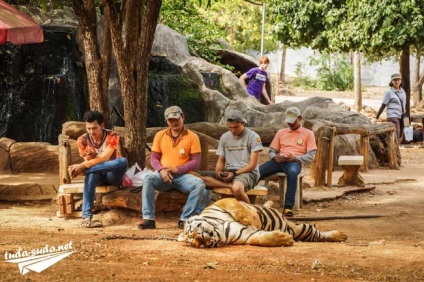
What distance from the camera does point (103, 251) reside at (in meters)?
7.97

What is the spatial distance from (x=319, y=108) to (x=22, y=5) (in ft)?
21.0

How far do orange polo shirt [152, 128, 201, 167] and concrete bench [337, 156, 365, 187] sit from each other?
13.7 feet

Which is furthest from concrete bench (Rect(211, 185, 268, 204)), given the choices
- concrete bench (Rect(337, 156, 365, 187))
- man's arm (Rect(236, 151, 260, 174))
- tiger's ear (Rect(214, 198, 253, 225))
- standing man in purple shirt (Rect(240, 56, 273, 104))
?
standing man in purple shirt (Rect(240, 56, 273, 104))

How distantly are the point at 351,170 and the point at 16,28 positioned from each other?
5310 millimetres

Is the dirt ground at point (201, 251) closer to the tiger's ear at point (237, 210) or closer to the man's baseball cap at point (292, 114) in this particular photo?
the tiger's ear at point (237, 210)

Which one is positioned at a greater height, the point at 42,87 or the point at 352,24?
the point at 352,24

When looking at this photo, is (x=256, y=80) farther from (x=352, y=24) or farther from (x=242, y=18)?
(x=242, y=18)

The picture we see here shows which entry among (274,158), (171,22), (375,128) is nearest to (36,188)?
(274,158)

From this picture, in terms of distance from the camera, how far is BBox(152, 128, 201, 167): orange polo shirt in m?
10.1

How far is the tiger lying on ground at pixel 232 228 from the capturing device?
8.07 m

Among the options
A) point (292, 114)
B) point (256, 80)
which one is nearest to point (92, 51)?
point (292, 114)

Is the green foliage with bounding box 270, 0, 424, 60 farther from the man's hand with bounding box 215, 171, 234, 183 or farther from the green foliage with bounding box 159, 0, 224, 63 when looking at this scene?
the man's hand with bounding box 215, 171, 234, 183

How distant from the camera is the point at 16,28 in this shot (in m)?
12.6

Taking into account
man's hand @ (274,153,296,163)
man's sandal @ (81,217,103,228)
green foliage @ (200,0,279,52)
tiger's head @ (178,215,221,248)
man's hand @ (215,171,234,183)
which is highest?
green foliage @ (200,0,279,52)
